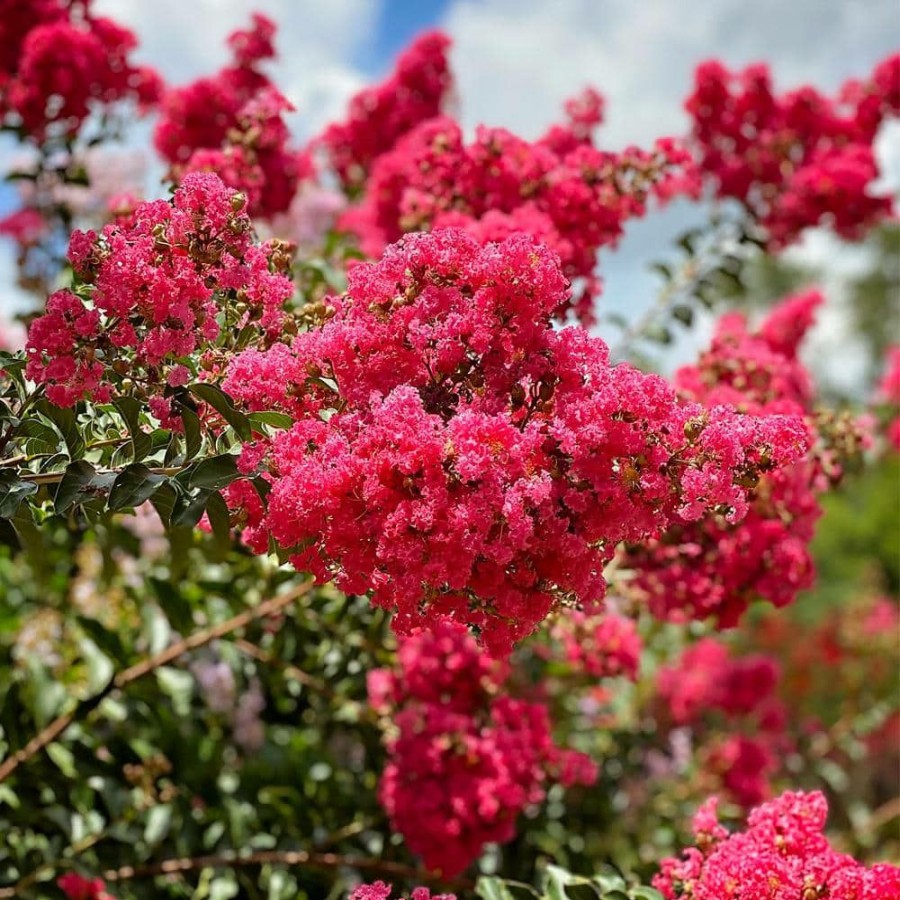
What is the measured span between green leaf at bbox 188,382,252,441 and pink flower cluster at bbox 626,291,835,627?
0.98 meters

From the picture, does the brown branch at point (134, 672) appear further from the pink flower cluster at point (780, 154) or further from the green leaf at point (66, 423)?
the pink flower cluster at point (780, 154)

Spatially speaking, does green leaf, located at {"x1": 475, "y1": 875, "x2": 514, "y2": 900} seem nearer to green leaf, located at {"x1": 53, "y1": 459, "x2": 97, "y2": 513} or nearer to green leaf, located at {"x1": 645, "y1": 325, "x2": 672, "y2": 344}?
green leaf, located at {"x1": 53, "y1": 459, "x2": 97, "y2": 513}

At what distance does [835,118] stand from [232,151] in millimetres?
2276

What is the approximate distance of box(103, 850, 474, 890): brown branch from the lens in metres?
2.22

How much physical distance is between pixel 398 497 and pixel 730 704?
3381 millimetres

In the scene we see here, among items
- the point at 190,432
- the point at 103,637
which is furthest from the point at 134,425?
the point at 103,637

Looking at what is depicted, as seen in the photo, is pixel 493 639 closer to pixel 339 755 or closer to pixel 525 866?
pixel 525 866

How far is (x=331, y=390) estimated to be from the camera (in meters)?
1.36

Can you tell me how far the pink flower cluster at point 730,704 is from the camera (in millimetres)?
3918

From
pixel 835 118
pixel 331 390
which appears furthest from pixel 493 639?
pixel 835 118

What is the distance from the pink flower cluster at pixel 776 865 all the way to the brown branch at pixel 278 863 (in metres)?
→ 0.74

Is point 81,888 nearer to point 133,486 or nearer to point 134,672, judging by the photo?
point 134,672

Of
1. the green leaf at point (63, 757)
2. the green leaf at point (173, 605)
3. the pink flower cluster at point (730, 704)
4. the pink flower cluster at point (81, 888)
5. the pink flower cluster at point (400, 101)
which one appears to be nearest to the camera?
the pink flower cluster at point (81, 888)

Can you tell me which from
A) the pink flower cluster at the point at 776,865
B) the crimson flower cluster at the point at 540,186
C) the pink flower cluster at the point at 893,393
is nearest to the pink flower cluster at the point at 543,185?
the crimson flower cluster at the point at 540,186
